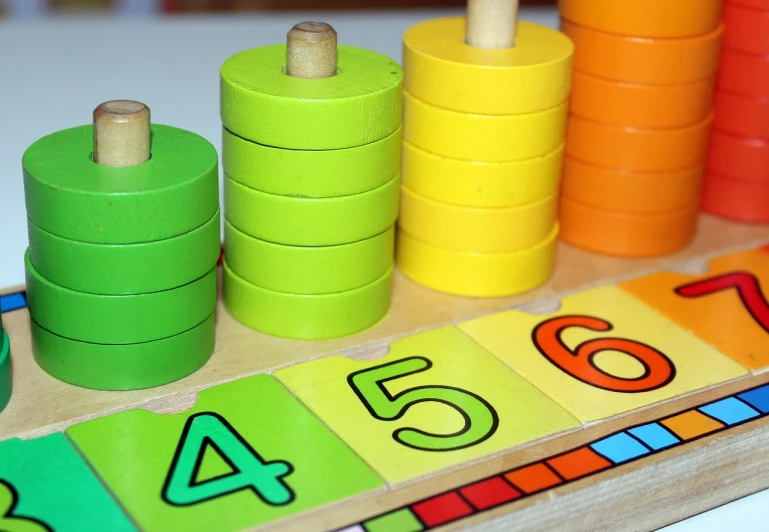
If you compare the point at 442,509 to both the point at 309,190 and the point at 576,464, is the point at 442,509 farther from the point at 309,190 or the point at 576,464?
the point at 309,190

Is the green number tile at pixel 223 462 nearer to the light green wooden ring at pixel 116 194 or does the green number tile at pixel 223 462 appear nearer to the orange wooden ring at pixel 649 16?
the light green wooden ring at pixel 116 194

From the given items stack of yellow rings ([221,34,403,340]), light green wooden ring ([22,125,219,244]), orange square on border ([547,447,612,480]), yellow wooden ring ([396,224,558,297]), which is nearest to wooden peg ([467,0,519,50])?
stack of yellow rings ([221,34,403,340])

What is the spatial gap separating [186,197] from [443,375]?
295mm

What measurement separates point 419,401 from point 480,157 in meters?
0.27

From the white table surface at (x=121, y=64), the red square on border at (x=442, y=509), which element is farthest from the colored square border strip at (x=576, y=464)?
the white table surface at (x=121, y=64)

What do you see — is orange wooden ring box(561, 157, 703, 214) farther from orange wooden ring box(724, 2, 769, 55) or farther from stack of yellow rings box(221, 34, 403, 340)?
stack of yellow rings box(221, 34, 403, 340)

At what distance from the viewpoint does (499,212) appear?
1185 mm

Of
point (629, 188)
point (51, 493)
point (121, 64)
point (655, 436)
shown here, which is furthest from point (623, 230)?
point (121, 64)

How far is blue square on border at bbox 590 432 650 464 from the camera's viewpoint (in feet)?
3.19

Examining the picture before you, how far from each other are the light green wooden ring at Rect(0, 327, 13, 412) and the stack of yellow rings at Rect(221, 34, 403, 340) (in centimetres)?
24

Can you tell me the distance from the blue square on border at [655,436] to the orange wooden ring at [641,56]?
410mm

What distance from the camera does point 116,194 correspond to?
0.93 meters

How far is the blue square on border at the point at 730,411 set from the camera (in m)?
1.03

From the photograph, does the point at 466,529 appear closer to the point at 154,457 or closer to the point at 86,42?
the point at 154,457
